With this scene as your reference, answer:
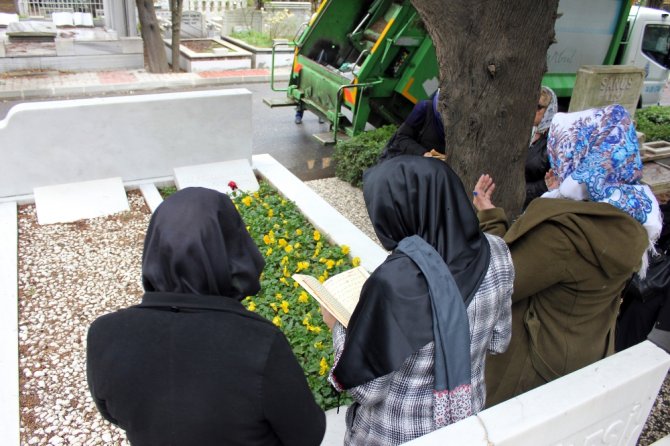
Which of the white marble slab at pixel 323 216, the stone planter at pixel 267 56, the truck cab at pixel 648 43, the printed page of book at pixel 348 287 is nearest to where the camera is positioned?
the printed page of book at pixel 348 287

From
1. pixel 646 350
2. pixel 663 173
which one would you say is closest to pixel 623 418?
pixel 646 350

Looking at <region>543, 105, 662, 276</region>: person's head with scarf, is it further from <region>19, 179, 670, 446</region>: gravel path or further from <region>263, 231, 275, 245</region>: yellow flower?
<region>263, 231, 275, 245</region>: yellow flower

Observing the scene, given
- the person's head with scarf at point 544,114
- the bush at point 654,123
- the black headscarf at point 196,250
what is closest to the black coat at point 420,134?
the person's head with scarf at point 544,114

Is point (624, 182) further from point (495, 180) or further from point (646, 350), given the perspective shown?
point (495, 180)

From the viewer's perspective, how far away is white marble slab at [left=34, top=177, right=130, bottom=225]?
4.69m

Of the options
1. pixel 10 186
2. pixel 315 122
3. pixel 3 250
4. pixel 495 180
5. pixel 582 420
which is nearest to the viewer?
pixel 582 420

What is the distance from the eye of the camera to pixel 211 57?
12.1 m

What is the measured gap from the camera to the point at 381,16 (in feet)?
24.2

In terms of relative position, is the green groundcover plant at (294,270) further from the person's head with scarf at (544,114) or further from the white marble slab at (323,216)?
the person's head with scarf at (544,114)

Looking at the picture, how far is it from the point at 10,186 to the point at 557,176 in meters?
4.65

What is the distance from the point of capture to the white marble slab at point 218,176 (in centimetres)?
533

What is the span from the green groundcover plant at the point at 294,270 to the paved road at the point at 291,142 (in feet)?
5.63

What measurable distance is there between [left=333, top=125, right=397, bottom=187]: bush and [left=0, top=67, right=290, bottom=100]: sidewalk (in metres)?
6.13

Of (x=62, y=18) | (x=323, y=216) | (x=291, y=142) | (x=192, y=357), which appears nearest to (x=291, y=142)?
(x=291, y=142)
